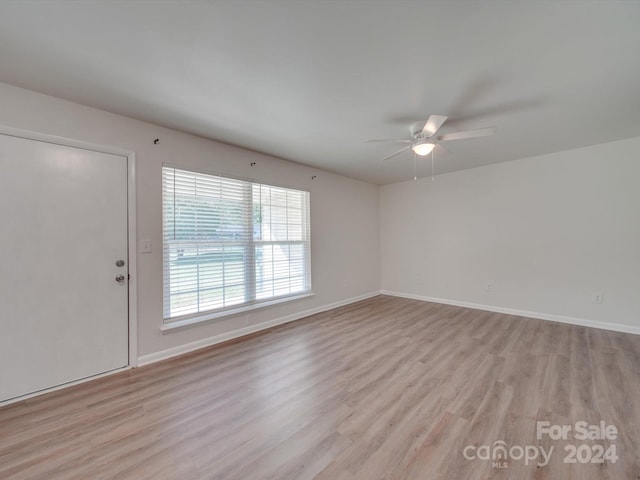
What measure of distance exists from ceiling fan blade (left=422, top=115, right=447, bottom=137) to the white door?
300 centimetres

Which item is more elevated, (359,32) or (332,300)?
(359,32)

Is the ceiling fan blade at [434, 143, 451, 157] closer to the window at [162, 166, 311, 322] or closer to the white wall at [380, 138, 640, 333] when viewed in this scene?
the white wall at [380, 138, 640, 333]

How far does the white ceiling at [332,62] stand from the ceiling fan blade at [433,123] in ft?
0.64

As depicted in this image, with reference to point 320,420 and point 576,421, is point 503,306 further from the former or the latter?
point 320,420

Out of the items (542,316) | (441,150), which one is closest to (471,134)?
(441,150)

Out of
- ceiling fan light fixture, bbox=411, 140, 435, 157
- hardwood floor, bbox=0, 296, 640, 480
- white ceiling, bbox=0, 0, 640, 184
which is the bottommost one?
hardwood floor, bbox=0, 296, 640, 480

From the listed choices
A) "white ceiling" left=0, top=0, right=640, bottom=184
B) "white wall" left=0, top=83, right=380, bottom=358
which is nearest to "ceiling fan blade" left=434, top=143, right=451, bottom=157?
"white ceiling" left=0, top=0, right=640, bottom=184

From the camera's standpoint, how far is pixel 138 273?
2562 millimetres

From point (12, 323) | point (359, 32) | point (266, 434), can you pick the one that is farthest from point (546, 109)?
point (12, 323)

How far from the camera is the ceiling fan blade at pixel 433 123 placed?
7.04ft

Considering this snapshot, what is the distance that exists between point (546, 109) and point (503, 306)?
3126 millimetres

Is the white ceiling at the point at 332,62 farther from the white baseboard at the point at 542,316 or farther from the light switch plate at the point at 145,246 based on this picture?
the white baseboard at the point at 542,316

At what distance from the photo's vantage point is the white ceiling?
1373 millimetres

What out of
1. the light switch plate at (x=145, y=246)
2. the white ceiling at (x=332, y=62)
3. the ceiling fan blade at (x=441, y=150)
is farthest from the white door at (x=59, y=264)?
the ceiling fan blade at (x=441, y=150)
